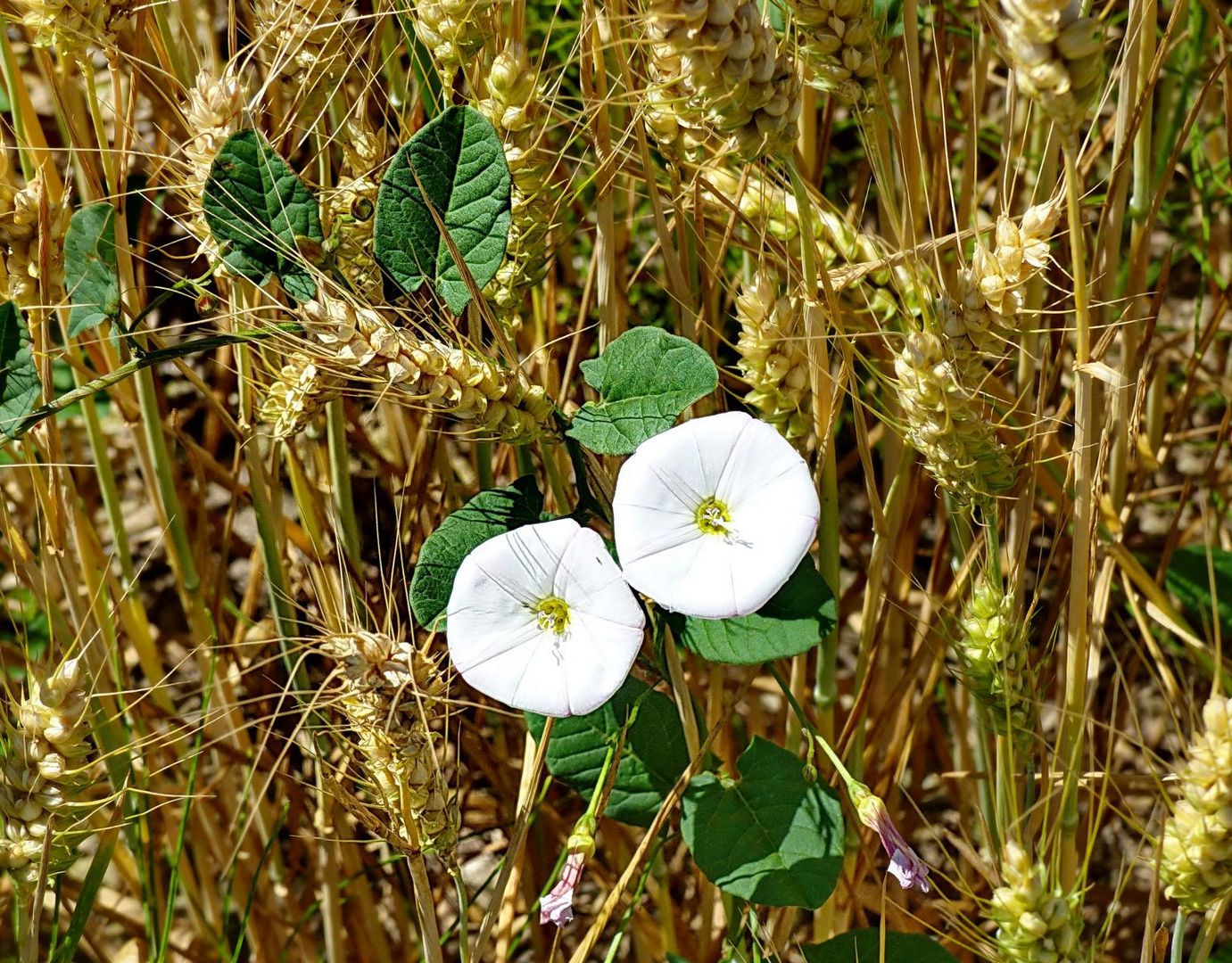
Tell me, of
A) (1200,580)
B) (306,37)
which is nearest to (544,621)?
(306,37)

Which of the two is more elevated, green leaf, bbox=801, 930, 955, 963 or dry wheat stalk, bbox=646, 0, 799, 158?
dry wheat stalk, bbox=646, 0, 799, 158

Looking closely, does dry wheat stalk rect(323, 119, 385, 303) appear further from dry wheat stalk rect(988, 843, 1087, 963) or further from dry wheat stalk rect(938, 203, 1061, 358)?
dry wheat stalk rect(988, 843, 1087, 963)

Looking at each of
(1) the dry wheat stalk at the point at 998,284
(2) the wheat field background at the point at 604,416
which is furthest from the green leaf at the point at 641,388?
(1) the dry wheat stalk at the point at 998,284

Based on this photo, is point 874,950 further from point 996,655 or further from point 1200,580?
point 1200,580

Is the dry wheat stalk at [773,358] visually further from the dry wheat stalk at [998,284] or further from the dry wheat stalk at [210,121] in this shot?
the dry wheat stalk at [210,121]

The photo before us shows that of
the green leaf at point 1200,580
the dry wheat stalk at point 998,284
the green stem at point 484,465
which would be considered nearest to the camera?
the dry wheat stalk at point 998,284

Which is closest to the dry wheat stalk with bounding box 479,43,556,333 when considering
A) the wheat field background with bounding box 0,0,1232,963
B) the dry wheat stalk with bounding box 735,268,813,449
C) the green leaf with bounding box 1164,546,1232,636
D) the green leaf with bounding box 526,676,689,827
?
the wheat field background with bounding box 0,0,1232,963
